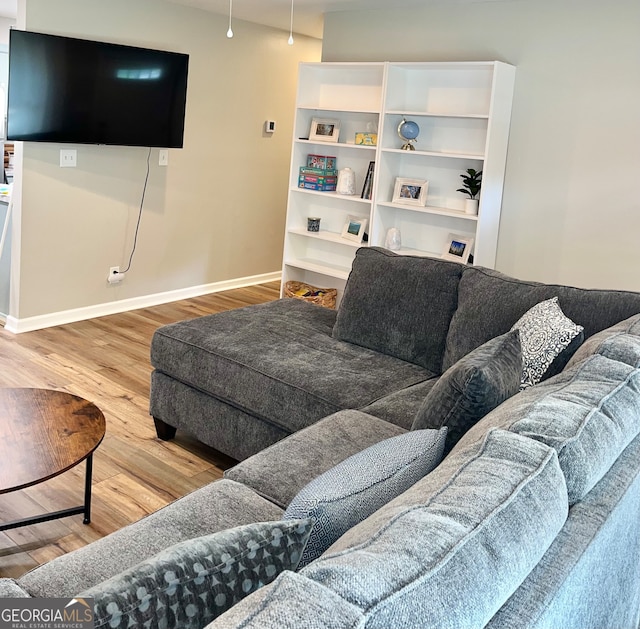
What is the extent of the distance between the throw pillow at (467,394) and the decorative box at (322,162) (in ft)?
11.8

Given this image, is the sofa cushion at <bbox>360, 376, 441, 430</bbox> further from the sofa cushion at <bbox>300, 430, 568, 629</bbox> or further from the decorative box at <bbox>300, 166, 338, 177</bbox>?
the decorative box at <bbox>300, 166, 338, 177</bbox>

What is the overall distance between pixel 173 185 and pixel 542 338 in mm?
3871

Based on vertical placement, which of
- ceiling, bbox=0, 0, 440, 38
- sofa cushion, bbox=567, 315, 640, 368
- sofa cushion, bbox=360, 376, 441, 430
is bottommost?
sofa cushion, bbox=360, 376, 441, 430

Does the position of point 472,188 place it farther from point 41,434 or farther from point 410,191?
point 41,434

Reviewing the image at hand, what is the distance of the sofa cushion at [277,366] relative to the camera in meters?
2.71

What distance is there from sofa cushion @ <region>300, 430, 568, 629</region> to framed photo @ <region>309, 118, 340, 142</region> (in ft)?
13.6

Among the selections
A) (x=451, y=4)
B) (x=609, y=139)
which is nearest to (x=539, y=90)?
A: (x=609, y=139)

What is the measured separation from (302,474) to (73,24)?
3.83 metres

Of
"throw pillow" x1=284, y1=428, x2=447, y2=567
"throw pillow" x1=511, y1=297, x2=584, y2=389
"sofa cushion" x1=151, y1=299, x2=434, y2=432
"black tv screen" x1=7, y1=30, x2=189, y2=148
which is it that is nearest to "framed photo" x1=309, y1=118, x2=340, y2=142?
"black tv screen" x1=7, y1=30, x2=189, y2=148

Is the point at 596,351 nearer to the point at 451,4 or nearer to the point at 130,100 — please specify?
the point at 451,4

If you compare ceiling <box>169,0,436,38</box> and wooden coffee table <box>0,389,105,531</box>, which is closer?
wooden coffee table <box>0,389,105,531</box>

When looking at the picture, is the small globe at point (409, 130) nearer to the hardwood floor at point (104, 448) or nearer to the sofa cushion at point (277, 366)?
the sofa cushion at point (277, 366)

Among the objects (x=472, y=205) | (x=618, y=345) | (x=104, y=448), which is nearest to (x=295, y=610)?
(x=618, y=345)

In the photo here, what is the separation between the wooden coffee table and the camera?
7.09 ft
